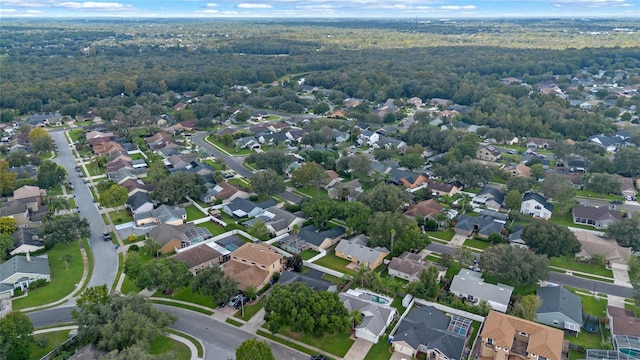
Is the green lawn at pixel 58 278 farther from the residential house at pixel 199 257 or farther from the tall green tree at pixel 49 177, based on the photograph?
the tall green tree at pixel 49 177

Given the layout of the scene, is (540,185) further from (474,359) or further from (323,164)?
(474,359)

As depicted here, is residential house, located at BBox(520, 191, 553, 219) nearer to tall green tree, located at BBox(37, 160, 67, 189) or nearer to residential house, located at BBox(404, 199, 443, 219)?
residential house, located at BBox(404, 199, 443, 219)

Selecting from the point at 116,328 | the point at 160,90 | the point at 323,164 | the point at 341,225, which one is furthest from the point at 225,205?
the point at 160,90

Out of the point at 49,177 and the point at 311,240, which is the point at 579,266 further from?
the point at 49,177

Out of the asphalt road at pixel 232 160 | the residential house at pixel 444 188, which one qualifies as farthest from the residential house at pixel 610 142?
the asphalt road at pixel 232 160

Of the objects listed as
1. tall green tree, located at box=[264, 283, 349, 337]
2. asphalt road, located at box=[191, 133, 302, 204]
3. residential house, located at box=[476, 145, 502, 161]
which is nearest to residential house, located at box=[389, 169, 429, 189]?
asphalt road, located at box=[191, 133, 302, 204]

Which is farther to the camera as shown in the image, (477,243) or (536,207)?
(536,207)

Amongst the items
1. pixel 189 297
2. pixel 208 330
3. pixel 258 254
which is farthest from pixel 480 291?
pixel 189 297
